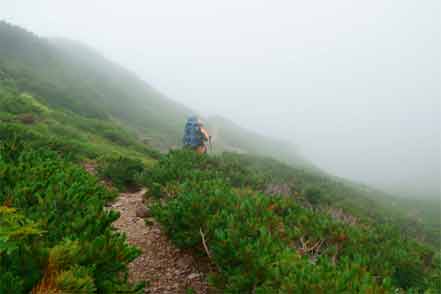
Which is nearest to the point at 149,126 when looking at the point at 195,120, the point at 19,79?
the point at 19,79

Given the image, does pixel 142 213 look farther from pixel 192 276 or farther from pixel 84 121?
pixel 84 121

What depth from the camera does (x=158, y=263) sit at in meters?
4.01

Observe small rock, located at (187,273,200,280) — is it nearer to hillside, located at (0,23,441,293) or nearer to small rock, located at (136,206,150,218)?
hillside, located at (0,23,441,293)

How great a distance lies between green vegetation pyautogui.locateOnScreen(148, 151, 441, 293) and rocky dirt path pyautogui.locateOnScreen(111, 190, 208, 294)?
293 mm

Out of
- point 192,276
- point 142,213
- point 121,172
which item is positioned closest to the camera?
point 192,276

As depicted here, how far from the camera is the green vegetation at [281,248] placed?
8.94 feet

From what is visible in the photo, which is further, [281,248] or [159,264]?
[159,264]

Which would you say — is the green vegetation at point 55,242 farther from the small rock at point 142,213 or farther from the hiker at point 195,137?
the hiker at point 195,137

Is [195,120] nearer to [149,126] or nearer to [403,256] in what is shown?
[403,256]

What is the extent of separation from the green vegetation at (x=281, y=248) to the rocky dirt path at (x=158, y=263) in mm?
293

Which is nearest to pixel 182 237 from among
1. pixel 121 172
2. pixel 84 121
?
pixel 121 172

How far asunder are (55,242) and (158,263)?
6.07ft

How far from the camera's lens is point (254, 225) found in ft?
12.3

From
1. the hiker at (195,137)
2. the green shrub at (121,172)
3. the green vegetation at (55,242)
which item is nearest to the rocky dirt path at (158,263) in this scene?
the green vegetation at (55,242)
